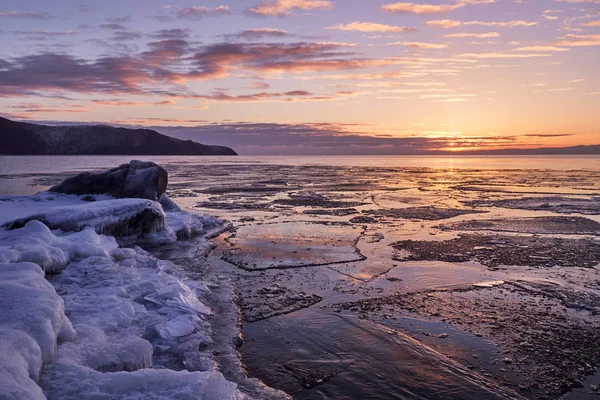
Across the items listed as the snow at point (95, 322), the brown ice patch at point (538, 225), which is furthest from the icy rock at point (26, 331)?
the brown ice patch at point (538, 225)

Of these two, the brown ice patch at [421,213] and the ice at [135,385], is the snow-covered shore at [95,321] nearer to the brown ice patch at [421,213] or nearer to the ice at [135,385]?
the ice at [135,385]

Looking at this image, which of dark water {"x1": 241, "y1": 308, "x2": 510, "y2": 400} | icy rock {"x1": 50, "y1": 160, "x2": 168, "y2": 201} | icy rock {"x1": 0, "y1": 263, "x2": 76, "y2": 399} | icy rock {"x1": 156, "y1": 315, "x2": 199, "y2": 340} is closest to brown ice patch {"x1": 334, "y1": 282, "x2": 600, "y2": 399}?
dark water {"x1": 241, "y1": 308, "x2": 510, "y2": 400}

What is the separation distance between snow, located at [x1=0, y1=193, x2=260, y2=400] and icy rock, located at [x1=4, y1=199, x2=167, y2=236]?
0.07m

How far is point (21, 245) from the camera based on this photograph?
8789 mm

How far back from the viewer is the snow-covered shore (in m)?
4.52

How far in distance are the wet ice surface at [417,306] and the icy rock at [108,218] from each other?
8.29 ft

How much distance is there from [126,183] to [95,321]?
45.1 feet

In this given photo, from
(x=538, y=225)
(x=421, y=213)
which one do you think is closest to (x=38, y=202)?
(x=421, y=213)

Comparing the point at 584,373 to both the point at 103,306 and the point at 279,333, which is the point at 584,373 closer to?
the point at 279,333

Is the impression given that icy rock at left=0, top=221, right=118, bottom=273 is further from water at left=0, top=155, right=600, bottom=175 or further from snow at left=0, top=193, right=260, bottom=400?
water at left=0, top=155, right=600, bottom=175

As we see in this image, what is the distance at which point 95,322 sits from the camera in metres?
6.41

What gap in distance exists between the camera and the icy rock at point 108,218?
39.7ft

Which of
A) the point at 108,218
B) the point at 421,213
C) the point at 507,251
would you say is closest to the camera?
the point at 507,251

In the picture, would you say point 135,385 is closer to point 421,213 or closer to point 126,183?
point 126,183
